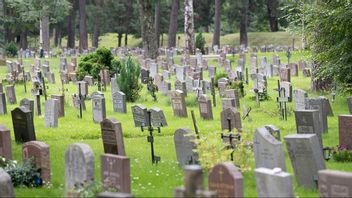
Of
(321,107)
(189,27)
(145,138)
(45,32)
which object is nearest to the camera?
(321,107)

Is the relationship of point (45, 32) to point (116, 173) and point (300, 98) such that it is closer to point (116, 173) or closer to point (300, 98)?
point (300, 98)

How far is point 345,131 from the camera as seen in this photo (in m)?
15.0

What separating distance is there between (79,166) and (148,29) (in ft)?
107

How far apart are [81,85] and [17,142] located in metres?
8.98

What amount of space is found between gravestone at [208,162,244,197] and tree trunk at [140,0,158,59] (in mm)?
31894

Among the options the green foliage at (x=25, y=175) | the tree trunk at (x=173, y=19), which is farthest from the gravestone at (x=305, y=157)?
the tree trunk at (x=173, y=19)

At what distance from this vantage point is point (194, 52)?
47125mm

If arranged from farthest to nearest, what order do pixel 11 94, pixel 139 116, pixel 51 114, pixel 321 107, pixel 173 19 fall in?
1. pixel 173 19
2. pixel 11 94
3. pixel 51 114
4. pixel 139 116
5. pixel 321 107

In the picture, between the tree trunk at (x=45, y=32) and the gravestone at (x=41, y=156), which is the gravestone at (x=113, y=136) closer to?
the gravestone at (x=41, y=156)

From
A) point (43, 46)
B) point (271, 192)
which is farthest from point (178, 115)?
point (43, 46)

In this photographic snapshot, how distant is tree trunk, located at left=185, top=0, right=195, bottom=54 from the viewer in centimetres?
4444

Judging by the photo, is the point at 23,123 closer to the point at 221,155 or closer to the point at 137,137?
the point at 137,137

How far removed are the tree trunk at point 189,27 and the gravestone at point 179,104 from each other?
2277 cm

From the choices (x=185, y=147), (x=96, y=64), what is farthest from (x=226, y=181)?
(x=96, y=64)
